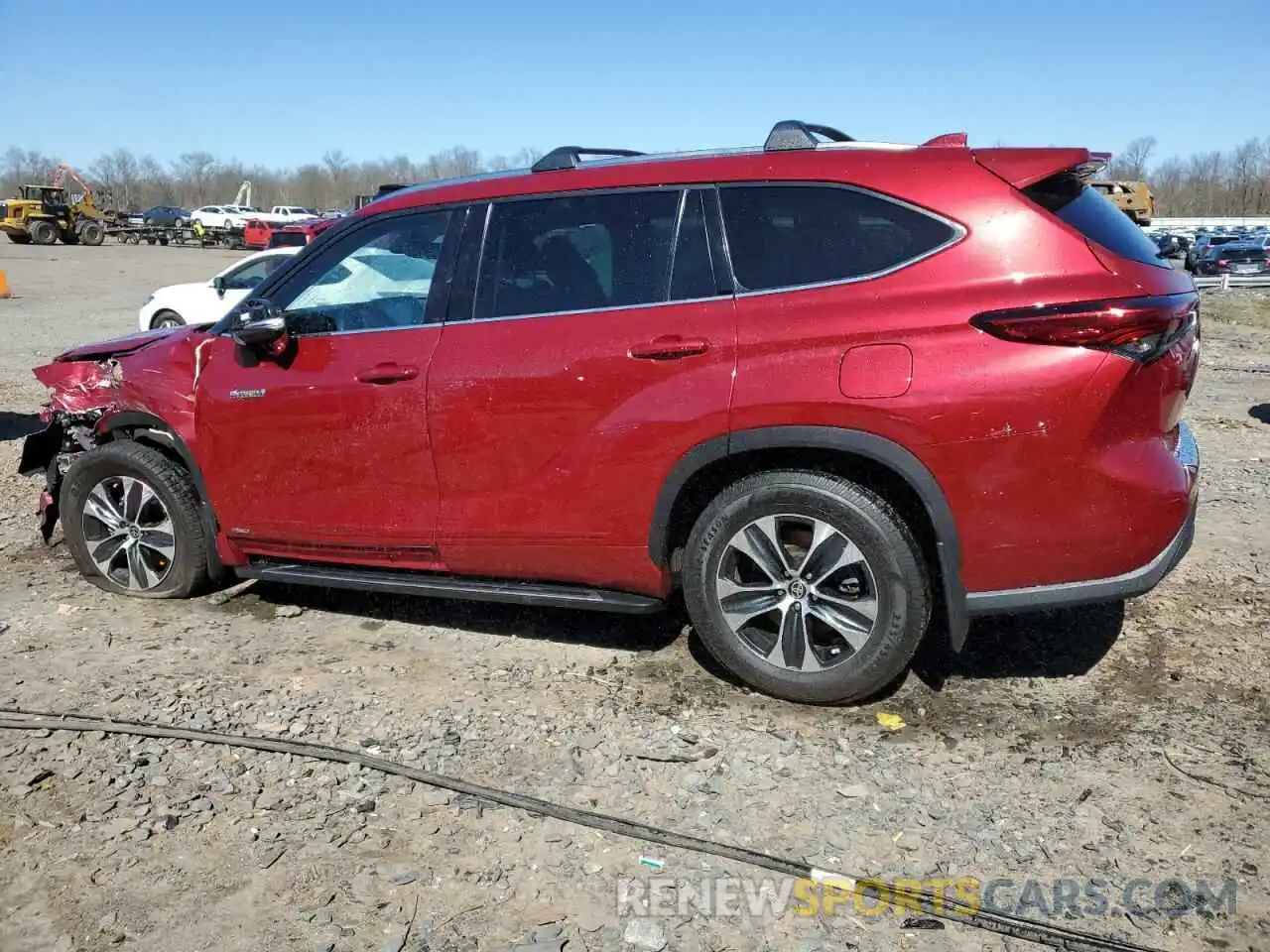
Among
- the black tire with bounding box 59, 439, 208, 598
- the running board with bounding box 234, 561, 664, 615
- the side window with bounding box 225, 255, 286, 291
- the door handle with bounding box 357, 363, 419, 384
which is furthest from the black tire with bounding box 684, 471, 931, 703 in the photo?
the side window with bounding box 225, 255, 286, 291

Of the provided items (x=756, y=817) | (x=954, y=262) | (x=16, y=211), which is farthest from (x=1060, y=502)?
(x=16, y=211)

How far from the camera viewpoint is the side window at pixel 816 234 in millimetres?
3445

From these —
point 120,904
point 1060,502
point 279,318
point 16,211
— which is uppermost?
point 16,211

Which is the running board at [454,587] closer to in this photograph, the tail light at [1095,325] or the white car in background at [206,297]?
the tail light at [1095,325]

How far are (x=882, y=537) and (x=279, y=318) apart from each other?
251cm

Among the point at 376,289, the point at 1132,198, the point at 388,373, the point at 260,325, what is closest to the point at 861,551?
the point at 388,373

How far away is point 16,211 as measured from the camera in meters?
48.1

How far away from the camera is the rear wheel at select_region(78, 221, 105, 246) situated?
49.2m

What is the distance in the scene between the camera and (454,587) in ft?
13.7

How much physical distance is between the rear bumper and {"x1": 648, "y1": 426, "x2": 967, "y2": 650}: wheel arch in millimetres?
83

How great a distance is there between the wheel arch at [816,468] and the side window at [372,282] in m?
1.28

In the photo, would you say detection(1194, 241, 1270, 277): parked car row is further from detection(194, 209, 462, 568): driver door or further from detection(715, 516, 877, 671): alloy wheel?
detection(194, 209, 462, 568): driver door

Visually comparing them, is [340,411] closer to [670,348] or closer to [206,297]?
[670,348]

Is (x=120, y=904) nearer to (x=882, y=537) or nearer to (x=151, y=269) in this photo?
(x=882, y=537)
